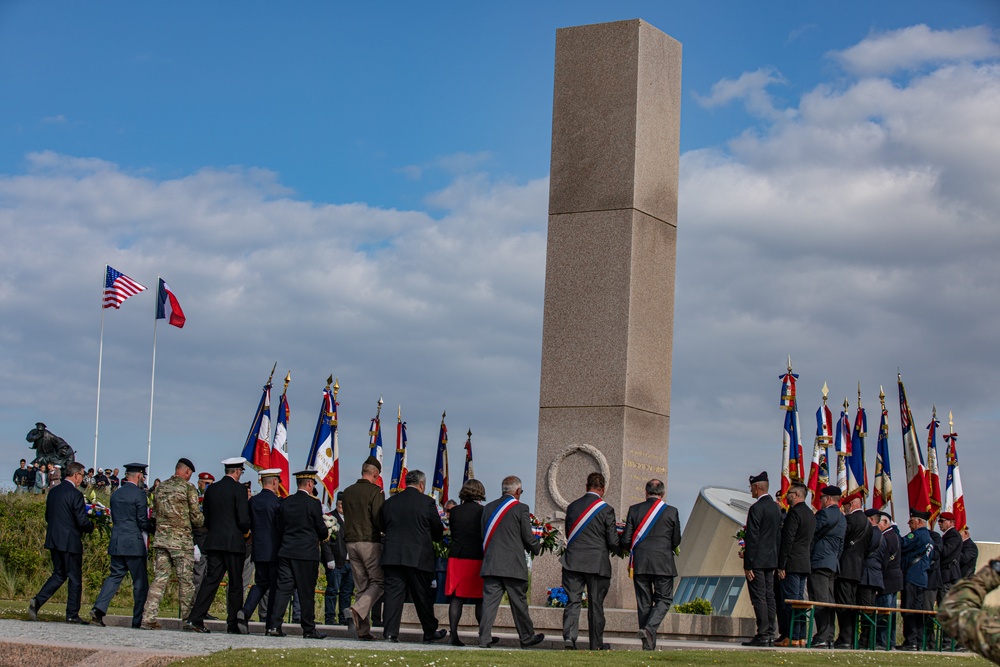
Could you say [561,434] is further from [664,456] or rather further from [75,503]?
[75,503]

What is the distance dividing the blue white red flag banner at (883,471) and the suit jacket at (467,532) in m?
14.1

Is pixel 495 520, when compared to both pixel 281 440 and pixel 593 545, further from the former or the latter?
pixel 281 440

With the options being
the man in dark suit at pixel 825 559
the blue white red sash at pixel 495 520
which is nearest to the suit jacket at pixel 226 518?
the blue white red sash at pixel 495 520

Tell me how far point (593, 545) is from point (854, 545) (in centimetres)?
406

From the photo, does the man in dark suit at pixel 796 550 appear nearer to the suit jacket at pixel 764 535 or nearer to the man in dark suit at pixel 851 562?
the suit jacket at pixel 764 535

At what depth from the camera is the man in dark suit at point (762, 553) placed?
13.5 meters

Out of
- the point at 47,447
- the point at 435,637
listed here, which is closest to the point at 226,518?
the point at 435,637

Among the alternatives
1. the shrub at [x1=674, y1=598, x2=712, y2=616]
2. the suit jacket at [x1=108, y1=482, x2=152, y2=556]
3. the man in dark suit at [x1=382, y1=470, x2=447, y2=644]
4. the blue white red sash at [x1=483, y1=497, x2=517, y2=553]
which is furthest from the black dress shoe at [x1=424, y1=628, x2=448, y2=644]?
the shrub at [x1=674, y1=598, x2=712, y2=616]

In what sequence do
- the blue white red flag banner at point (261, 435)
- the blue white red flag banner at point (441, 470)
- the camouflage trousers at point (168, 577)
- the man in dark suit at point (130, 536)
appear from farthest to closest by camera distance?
the blue white red flag banner at point (441, 470) < the blue white red flag banner at point (261, 435) < the man in dark suit at point (130, 536) < the camouflage trousers at point (168, 577)

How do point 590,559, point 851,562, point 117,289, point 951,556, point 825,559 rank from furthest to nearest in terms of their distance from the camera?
point 117,289 < point 951,556 < point 851,562 < point 825,559 < point 590,559

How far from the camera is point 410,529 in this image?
1260 cm

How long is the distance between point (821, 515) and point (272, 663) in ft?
23.2

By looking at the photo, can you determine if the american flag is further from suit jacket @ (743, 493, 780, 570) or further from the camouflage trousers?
suit jacket @ (743, 493, 780, 570)

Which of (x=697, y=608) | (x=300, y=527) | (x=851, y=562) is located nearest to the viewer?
(x=300, y=527)
